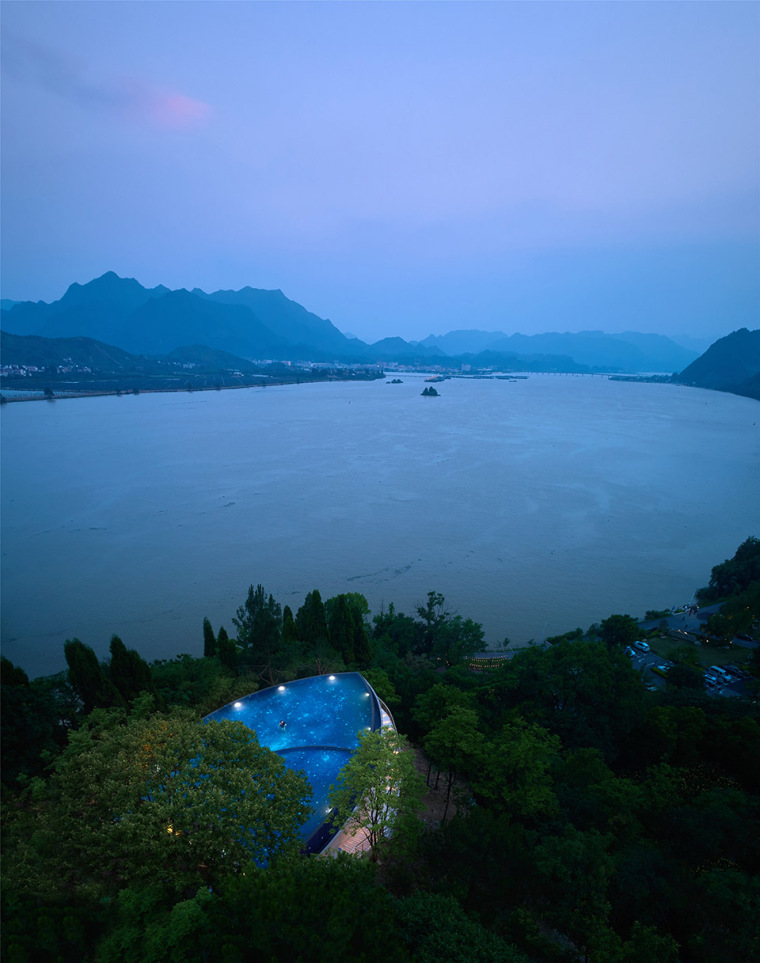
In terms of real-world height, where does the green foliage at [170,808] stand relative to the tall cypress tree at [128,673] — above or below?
above

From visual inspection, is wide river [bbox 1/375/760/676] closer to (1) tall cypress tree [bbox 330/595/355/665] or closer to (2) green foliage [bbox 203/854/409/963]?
(1) tall cypress tree [bbox 330/595/355/665]

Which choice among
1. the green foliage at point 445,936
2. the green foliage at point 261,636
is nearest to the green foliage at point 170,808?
the green foliage at point 445,936

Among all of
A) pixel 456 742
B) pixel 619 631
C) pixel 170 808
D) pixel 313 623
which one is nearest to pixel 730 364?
pixel 619 631

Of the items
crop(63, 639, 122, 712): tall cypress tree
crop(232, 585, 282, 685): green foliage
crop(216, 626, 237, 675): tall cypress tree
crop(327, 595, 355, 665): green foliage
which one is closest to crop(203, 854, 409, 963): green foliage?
crop(63, 639, 122, 712): tall cypress tree

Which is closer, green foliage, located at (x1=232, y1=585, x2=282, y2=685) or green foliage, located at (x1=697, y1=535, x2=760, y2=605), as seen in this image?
green foliage, located at (x1=232, y1=585, x2=282, y2=685)

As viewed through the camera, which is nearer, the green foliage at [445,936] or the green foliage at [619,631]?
the green foliage at [445,936]

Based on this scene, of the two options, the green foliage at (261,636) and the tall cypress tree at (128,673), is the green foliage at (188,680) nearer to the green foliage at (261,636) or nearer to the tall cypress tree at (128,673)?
the tall cypress tree at (128,673)
